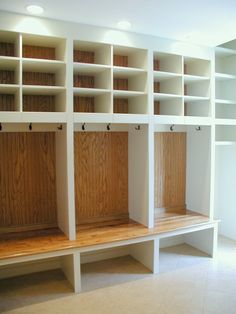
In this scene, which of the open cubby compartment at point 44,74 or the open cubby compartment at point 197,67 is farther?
the open cubby compartment at point 197,67

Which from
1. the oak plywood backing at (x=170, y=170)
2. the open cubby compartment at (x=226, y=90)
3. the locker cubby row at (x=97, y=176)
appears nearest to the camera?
the locker cubby row at (x=97, y=176)

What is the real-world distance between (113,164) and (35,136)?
1.00 meters

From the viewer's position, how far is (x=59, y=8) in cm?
253

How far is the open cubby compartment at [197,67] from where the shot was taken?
11.9 ft

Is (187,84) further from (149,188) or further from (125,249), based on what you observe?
(125,249)

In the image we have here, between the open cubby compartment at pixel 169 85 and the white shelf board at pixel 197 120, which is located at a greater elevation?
the open cubby compartment at pixel 169 85

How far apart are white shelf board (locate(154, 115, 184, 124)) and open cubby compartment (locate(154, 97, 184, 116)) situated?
85mm

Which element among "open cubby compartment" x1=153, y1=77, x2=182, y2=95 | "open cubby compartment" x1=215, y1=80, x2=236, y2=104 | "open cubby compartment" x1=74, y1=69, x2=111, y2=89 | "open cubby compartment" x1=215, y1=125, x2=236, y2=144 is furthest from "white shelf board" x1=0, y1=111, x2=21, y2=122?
"open cubby compartment" x1=215, y1=125, x2=236, y2=144

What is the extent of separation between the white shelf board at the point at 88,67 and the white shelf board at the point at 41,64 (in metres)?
0.17

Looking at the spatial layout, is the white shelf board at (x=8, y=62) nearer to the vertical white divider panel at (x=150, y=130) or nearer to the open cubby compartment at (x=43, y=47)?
the open cubby compartment at (x=43, y=47)

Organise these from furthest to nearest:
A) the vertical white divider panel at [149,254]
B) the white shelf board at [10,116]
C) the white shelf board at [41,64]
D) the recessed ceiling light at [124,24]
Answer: the vertical white divider panel at [149,254] < the recessed ceiling light at [124,24] < the white shelf board at [41,64] < the white shelf board at [10,116]

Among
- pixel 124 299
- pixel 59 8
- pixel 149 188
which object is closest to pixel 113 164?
pixel 149 188

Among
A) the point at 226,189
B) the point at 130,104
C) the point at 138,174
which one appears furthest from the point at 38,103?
the point at 226,189

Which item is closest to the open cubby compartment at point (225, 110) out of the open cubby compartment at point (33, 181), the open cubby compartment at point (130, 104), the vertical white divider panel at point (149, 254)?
the open cubby compartment at point (130, 104)
